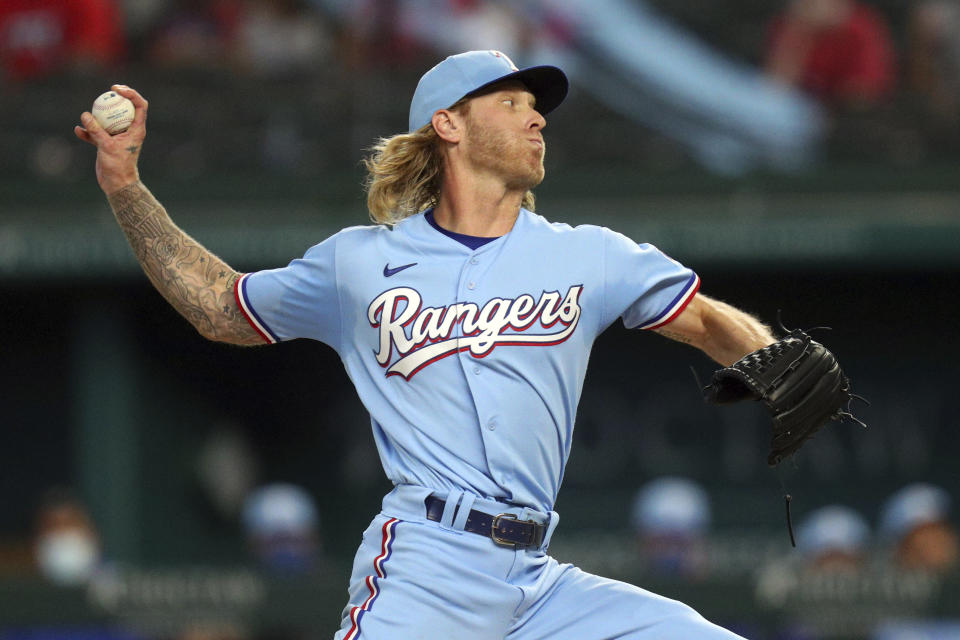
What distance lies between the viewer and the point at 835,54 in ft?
28.9

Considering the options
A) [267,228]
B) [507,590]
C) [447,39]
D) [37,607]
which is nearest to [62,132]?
[267,228]

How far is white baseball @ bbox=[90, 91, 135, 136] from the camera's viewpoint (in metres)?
3.70

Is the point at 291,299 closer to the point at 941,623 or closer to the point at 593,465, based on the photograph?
the point at 941,623

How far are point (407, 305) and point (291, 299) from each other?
0.31 metres

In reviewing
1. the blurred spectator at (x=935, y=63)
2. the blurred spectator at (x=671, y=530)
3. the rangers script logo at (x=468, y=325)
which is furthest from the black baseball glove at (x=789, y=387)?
the blurred spectator at (x=935, y=63)

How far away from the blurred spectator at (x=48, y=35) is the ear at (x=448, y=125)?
581 centimetres

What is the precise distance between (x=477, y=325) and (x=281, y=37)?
20.7 feet

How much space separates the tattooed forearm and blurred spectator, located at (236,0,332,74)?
5.45 metres

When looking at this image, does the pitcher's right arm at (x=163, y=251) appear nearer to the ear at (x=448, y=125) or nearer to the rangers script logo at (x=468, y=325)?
the rangers script logo at (x=468, y=325)

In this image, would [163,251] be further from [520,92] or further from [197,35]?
[197,35]

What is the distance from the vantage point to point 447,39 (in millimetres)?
9125

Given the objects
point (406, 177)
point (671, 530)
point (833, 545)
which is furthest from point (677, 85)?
point (406, 177)

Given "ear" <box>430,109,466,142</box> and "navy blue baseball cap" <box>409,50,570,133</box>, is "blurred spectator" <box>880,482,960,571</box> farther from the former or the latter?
"ear" <box>430,109,466,142</box>

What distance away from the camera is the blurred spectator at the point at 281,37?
9.20m
